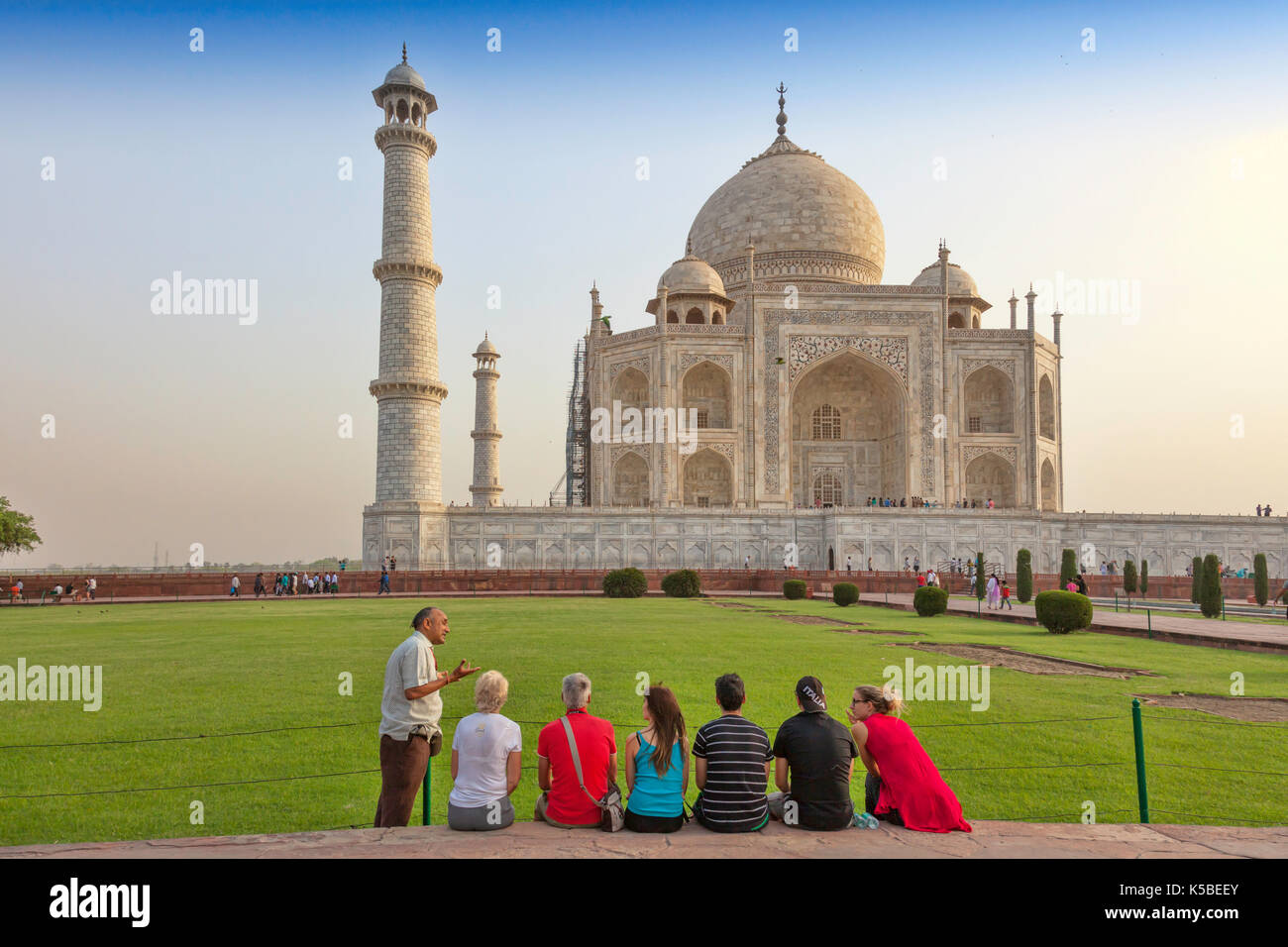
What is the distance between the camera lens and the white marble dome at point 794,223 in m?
39.8

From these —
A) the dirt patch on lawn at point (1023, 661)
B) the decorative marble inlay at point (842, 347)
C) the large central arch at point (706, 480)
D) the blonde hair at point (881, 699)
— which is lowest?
the dirt patch on lawn at point (1023, 661)

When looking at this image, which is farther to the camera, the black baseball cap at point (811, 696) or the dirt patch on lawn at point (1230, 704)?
the dirt patch on lawn at point (1230, 704)

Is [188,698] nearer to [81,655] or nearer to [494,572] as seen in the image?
[81,655]

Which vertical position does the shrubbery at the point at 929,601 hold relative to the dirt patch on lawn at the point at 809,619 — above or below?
above

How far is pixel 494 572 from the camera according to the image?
89.4 ft

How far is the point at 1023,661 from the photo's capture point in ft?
35.6

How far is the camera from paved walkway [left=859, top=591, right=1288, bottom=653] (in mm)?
12406

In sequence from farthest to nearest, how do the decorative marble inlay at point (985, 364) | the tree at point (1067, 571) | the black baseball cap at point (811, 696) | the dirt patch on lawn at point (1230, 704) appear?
the decorative marble inlay at point (985, 364) → the tree at point (1067, 571) → the dirt patch on lawn at point (1230, 704) → the black baseball cap at point (811, 696)

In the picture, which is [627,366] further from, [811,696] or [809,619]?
[811,696]

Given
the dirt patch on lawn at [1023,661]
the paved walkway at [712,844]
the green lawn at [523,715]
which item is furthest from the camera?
the dirt patch on lawn at [1023,661]

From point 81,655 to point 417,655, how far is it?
8881 mm

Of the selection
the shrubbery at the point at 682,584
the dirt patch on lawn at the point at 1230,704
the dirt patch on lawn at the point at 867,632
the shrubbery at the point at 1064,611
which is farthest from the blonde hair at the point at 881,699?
the shrubbery at the point at 682,584

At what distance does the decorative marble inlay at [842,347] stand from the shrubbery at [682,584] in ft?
42.5

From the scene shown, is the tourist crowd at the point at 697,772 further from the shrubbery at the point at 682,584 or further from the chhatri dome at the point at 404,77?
the chhatri dome at the point at 404,77
